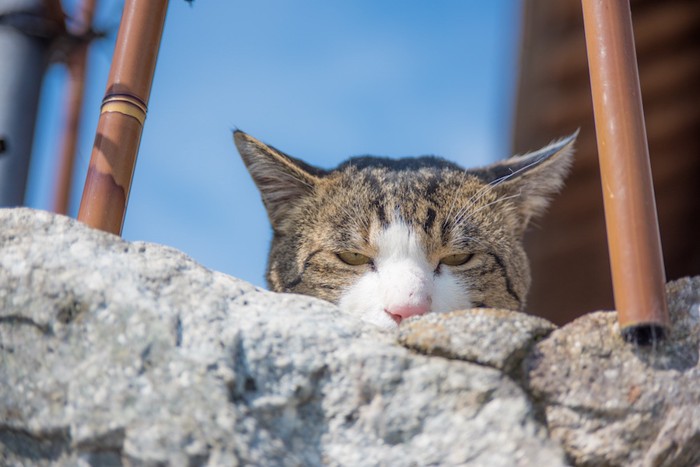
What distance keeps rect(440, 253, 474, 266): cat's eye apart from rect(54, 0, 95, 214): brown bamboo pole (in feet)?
4.99

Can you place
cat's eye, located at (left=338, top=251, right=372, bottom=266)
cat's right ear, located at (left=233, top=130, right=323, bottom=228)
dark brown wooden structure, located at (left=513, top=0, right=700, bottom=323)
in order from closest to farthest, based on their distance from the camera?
1. cat's eye, located at (left=338, top=251, right=372, bottom=266)
2. cat's right ear, located at (left=233, top=130, right=323, bottom=228)
3. dark brown wooden structure, located at (left=513, top=0, right=700, bottom=323)

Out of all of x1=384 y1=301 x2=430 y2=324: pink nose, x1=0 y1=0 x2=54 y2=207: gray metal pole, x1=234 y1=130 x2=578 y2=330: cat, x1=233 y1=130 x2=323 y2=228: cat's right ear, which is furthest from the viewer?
x1=233 y1=130 x2=323 y2=228: cat's right ear

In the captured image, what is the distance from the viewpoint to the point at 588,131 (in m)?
4.82

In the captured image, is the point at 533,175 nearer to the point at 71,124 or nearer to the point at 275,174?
the point at 275,174

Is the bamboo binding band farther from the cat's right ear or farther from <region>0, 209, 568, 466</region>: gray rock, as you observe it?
the cat's right ear

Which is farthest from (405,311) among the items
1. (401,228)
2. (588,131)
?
(588,131)

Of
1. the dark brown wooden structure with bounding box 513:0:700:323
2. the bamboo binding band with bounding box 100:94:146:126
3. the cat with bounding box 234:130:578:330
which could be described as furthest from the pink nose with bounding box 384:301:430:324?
the dark brown wooden structure with bounding box 513:0:700:323

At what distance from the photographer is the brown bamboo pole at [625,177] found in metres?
1.64

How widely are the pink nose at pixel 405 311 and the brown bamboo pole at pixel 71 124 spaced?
55.9 inches

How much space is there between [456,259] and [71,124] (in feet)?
5.69

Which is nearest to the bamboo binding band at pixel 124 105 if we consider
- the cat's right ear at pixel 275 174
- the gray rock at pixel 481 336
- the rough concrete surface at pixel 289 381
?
the rough concrete surface at pixel 289 381

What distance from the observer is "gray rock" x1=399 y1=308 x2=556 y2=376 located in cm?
165

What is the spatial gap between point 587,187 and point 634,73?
3491mm

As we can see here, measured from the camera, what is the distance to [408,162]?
12.6 ft
